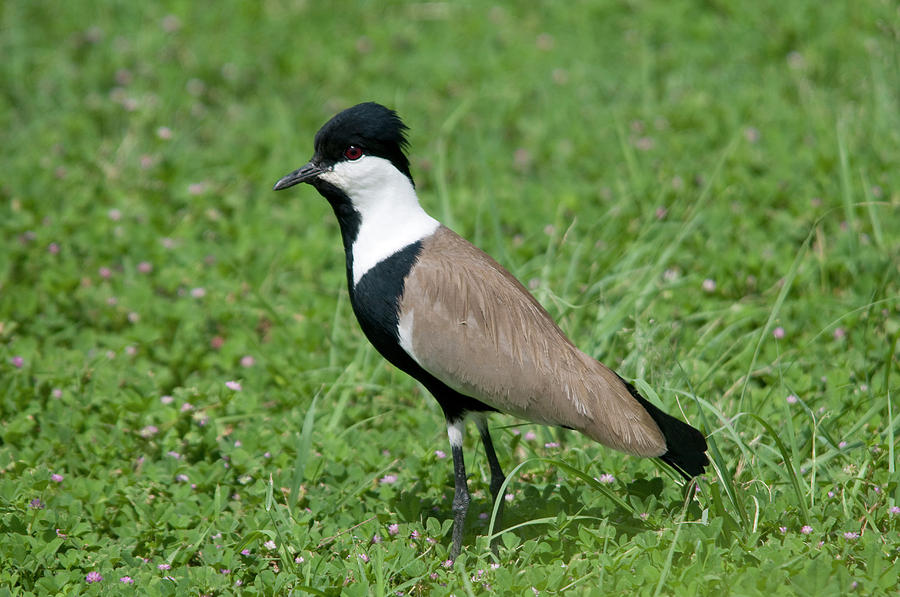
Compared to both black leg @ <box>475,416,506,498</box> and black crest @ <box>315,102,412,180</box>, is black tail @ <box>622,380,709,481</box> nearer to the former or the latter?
black leg @ <box>475,416,506,498</box>

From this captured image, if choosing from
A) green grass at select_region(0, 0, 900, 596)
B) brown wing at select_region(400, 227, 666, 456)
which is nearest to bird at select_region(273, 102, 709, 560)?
brown wing at select_region(400, 227, 666, 456)

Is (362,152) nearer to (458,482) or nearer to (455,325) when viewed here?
(455,325)

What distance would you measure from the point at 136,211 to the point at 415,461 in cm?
274

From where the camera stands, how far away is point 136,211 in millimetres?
5859

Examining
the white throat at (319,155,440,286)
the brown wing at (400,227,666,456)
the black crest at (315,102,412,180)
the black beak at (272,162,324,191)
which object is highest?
the black crest at (315,102,412,180)

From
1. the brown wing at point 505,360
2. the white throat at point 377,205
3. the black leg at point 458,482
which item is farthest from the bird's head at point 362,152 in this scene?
the black leg at point 458,482

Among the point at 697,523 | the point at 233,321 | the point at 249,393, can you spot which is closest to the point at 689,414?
the point at 697,523

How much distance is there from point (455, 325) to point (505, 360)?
0.70 ft

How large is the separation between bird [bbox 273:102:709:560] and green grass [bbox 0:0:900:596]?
155mm

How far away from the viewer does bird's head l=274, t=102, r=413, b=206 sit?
3.67m

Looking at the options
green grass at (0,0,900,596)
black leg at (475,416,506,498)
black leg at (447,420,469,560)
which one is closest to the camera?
green grass at (0,0,900,596)

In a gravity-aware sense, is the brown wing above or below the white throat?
below

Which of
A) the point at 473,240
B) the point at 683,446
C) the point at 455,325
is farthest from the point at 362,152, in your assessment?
the point at 473,240

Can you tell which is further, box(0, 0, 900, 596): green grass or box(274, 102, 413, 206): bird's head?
box(274, 102, 413, 206): bird's head
